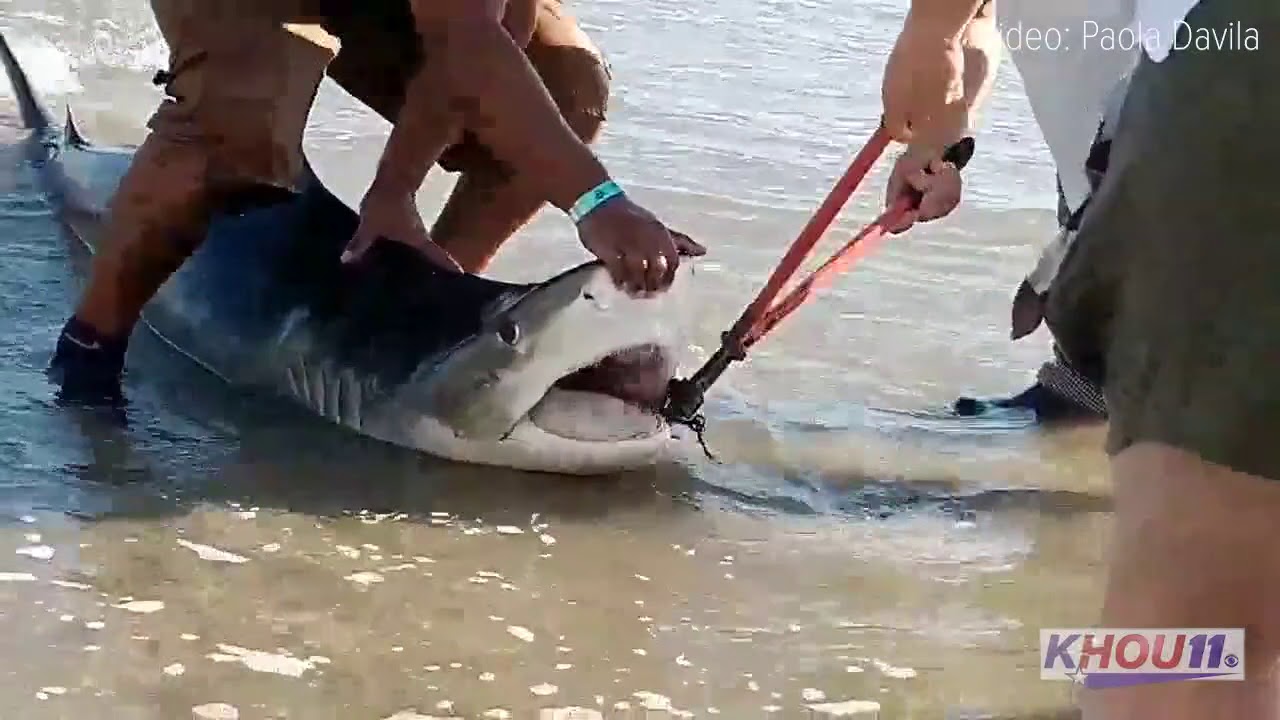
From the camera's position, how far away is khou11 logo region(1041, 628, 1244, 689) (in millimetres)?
1076

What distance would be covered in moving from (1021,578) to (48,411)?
5.45ft

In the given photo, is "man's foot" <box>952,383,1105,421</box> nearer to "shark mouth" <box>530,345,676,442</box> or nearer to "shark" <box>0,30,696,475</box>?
"shark" <box>0,30,696,475</box>

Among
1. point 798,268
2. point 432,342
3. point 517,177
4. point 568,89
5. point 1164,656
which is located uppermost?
point 568,89

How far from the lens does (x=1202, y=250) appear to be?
3.35 ft

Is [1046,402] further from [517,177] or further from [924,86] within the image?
[924,86]

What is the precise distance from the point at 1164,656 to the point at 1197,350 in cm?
25

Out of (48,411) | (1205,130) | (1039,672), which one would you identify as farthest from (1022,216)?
(1205,130)

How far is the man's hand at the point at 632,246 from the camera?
222cm

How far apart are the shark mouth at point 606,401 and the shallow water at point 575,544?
0.36 ft

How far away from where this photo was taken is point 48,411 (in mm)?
2533

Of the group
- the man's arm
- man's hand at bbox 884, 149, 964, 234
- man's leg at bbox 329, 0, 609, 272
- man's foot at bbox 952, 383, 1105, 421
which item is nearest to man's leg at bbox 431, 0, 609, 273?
man's leg at bbox 329, 0, 609, 272

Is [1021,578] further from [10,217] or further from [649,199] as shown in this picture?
[10,217]

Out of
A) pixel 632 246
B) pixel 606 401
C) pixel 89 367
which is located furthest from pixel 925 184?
pixel 89 367

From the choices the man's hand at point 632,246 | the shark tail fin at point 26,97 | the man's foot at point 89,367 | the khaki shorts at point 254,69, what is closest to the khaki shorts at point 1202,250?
the man's hand at point 632,246
